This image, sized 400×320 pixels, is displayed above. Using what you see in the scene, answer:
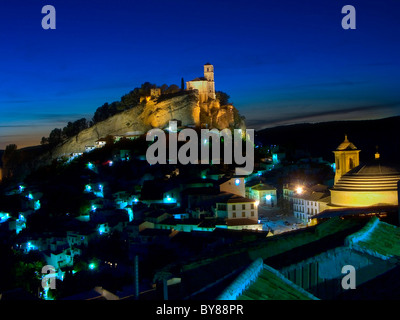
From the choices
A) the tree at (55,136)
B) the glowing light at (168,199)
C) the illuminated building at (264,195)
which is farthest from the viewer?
the tree at (55,136)

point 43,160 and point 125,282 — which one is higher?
point 43,160

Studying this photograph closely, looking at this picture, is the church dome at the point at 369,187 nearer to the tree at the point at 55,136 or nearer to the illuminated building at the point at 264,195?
the illuminated building at the point at 264,195

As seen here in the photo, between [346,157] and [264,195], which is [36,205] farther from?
[346,157]

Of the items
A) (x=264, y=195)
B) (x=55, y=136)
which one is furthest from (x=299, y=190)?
(x=55, y=136)

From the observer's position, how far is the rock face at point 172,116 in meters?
51.8

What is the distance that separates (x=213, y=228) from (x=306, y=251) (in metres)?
16.3

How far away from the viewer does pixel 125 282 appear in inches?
766

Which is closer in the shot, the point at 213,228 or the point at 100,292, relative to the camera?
the point at 100,292

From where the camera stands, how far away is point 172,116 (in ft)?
172

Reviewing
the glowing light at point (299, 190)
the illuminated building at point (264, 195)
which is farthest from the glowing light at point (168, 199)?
the glowing light at point (299, 190)
